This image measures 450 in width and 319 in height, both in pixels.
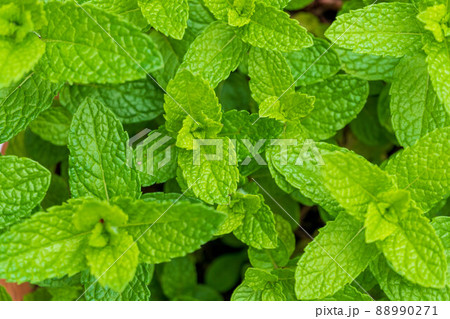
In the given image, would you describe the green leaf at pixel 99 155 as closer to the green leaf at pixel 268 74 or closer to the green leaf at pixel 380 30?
the green leaf at pixel 268 74

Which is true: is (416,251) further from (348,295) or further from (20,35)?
(20,35)

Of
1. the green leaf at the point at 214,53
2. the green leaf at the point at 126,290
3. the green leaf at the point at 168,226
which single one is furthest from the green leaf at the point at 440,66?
the green leaf at the point at 126,290

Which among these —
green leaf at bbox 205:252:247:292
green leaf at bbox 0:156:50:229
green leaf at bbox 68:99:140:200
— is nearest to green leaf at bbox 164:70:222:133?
green leaf at bbox 68:99:140:200

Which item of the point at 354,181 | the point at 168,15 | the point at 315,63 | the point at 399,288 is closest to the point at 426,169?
the point at 354,181

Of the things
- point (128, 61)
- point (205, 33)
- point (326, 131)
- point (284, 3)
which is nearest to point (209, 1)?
point (205, 33)

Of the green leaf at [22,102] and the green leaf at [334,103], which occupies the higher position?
the green leaf at [22,102]

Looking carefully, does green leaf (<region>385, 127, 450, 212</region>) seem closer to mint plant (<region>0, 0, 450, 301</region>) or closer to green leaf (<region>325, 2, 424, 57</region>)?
mint plant (<region>0, 0, 450, 301</region>)
